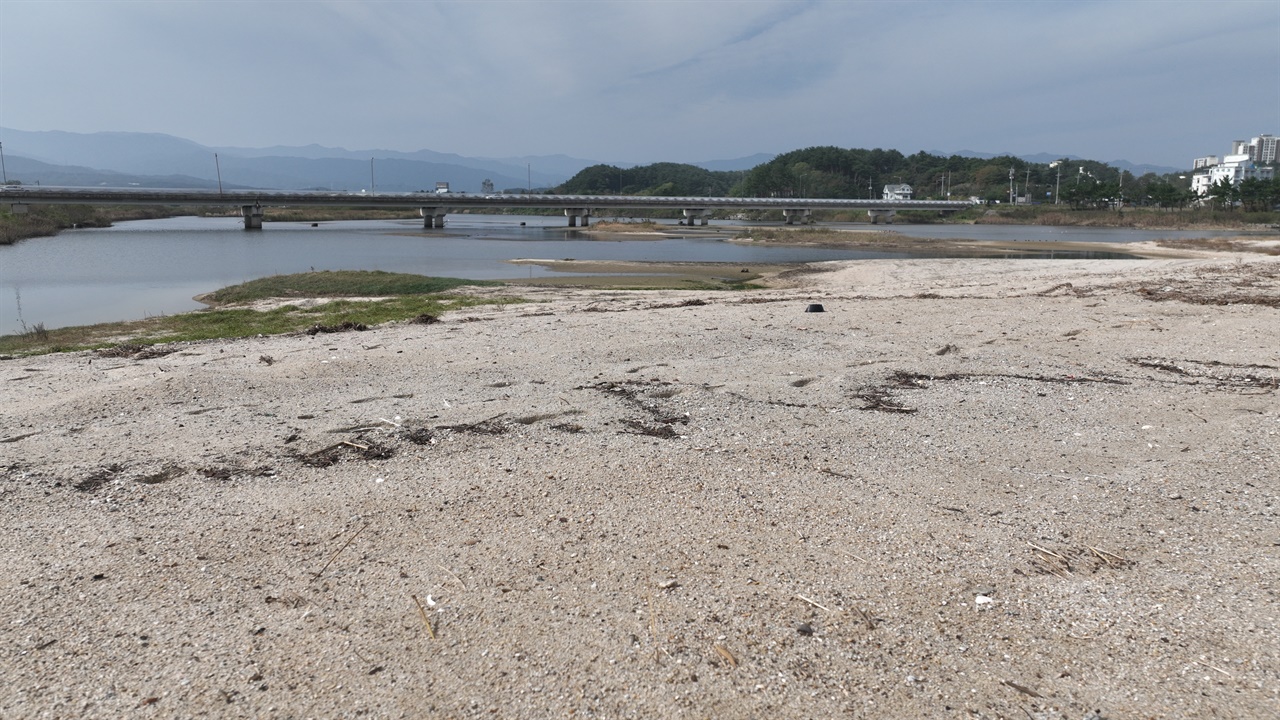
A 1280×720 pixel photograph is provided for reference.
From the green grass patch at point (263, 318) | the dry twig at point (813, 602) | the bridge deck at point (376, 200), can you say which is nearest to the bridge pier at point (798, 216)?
→ the bridge deck at point (376, 200)

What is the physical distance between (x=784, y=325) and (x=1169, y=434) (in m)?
7.87

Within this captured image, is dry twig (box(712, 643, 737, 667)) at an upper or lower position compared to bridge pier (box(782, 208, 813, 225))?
→ lower

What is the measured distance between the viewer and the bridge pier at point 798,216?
10912cm

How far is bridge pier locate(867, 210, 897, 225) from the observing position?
358ft

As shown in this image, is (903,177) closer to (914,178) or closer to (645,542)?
(914,178)

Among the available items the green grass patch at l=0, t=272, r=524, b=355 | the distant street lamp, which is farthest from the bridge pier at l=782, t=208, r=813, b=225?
the green grass patch at l=0, t=272, r=524, b=355

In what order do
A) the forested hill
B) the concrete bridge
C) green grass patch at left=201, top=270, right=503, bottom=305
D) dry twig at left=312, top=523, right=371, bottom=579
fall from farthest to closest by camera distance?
the forested hill → the concrete bridge → green grass patch at left=201, top=270, right=503, bottom=305 → dry twig at left=312, top=523, right=371, bottom=579

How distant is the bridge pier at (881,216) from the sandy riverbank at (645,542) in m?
104

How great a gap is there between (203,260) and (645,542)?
45851mm

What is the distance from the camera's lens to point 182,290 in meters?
29.0

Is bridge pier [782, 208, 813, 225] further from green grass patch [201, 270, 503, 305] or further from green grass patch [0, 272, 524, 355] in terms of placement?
green grass patch [0, 272, 524, 355]

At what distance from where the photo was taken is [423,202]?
92.2 meters

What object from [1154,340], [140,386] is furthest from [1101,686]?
[1154,340]

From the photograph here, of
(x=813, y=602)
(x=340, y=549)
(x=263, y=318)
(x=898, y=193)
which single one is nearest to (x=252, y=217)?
(x=263, y=318)
